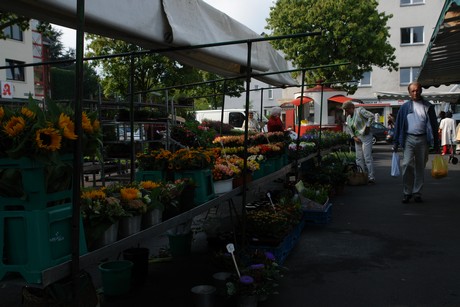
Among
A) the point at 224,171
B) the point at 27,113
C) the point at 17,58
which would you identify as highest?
the point at 17,58

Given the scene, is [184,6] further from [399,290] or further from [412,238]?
[412,238]

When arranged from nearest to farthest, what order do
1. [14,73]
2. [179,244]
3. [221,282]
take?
[221,282], [179,244], [14,73]

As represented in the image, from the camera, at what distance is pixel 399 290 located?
4.03m

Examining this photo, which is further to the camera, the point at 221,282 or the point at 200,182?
the point at 200,182

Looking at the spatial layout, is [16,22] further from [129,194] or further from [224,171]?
[129,194]

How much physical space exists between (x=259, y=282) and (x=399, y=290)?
4.57 ft

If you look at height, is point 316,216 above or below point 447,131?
below

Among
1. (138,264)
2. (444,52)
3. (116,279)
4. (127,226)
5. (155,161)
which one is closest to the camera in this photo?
(127,226)

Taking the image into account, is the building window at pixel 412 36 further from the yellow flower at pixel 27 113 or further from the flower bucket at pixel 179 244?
the yellow flower at pixel 27 113

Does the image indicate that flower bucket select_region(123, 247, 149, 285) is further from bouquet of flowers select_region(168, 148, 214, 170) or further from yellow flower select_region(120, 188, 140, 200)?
yellow flower select_region(120, 188, 140, 200)

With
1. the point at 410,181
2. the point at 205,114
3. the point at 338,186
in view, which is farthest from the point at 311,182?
the point at 205,114

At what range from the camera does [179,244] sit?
512cm

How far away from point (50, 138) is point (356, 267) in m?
3.62

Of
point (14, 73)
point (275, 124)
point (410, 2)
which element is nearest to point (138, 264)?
point (275, 124)
